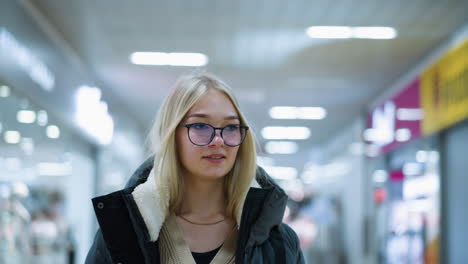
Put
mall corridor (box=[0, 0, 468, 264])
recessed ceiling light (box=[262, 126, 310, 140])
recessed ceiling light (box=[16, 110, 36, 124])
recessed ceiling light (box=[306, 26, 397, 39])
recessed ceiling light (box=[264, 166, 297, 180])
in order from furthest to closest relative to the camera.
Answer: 1. recessed ceiling light (box=[264, 166, 297, 180])
2. recessed ceiling light (box=[262, 126, 310, 140])
3. recessed ceiling light (box=[306, 26, 397, 39])
4. mall corridor (box=[0, 0, 468, 264])
5. recessed ceiling light (box=[16, 110, 36, 124])

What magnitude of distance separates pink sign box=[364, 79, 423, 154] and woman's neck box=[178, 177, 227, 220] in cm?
754

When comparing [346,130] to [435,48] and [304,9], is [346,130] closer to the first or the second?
[435,48]

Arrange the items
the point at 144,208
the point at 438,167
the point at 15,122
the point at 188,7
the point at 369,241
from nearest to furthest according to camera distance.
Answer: the point at 144,208, the point at 15,122, the point at 188,7, the point at 438,167, the point at 369,241

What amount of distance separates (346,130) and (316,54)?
304 inches

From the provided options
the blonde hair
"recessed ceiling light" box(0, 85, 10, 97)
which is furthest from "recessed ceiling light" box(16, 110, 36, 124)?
the blonde hair

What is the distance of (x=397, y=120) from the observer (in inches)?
414

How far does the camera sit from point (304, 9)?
7.07m

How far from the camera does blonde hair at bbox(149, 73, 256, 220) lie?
66.2 inches

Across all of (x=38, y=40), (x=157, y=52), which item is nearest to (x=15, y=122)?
(x=38, y=40)

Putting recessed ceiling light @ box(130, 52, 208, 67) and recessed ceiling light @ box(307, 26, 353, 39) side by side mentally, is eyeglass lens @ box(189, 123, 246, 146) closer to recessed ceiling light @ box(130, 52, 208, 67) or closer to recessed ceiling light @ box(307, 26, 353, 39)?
recessed ceiling light @ box(307, 26, 353, 39)

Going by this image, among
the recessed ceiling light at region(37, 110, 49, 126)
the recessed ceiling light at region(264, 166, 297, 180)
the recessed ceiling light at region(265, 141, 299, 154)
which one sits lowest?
the recessed ceiling light at region(37, 110, 49, 126)

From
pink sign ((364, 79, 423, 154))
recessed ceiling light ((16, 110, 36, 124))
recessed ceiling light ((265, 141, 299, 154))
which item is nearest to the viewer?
recessed ceiling light ((16, 110, 36, 124))

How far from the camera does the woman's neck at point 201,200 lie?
1.74m

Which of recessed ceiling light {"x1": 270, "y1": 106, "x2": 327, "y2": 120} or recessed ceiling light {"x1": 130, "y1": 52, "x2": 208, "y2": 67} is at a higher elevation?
recessed ceiling light {"x1": 130, "y1": 52, "x2": 208, "y2": 67}
